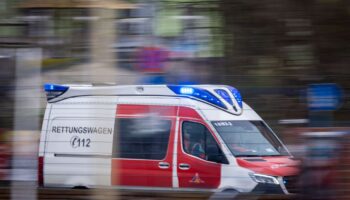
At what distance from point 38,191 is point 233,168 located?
185cm

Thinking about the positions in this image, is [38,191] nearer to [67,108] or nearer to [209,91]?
[209,91]

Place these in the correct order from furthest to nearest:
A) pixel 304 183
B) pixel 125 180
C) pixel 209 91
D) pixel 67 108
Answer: pixel 67 108, pixel 209 91, pixel 125 180, pixel 304 183

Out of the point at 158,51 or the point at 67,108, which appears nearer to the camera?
the point at 158,51

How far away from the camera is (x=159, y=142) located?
6.97 meters

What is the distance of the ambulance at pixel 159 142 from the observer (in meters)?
5.69

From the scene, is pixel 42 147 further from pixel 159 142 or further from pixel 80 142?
pixel 159 142

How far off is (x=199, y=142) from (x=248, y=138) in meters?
0.77

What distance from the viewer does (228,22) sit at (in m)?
5.17

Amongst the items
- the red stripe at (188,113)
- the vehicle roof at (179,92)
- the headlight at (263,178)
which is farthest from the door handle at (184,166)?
the headlight at (263,178)

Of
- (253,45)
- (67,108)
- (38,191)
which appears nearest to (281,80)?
(253,45)

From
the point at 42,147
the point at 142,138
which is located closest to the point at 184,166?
the point at 142,138

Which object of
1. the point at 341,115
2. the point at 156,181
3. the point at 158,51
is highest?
the point at 158,51

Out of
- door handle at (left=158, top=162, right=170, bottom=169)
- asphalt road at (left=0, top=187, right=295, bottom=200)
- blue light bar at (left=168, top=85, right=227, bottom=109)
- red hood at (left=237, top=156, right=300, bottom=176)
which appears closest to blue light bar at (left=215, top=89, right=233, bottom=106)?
blue light bar at (left=168, top=85, right=227, bottom=109)

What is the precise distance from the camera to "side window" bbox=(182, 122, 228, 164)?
708 centimetres
